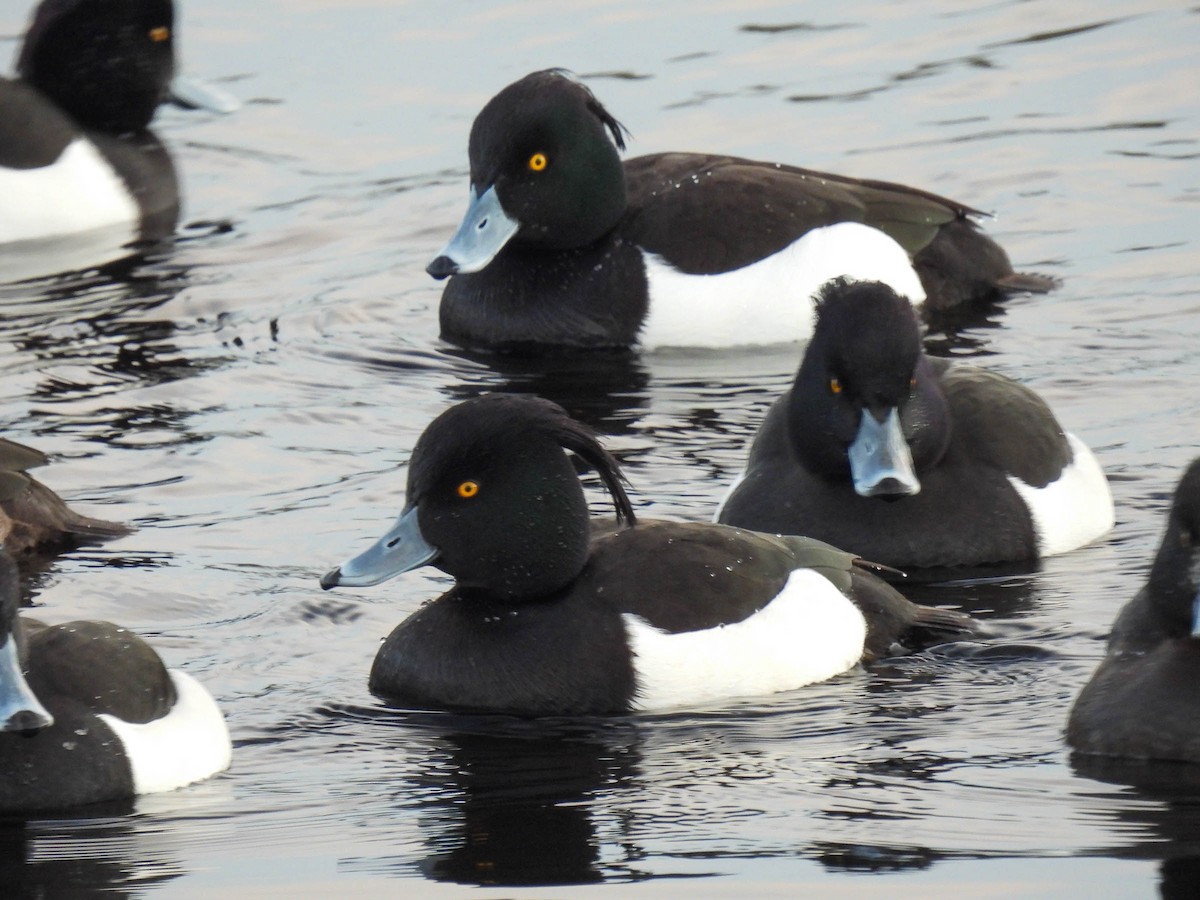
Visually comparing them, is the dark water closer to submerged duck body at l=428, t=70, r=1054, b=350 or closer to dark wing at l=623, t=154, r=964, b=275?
submerged duck body at l=428, t=70, r=1054, b=350

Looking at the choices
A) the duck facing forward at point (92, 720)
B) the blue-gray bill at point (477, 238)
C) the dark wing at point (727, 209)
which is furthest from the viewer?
the dark wing at point (727, 209)

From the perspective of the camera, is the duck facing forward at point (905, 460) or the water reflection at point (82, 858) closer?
the water reflection at point (82, 858)

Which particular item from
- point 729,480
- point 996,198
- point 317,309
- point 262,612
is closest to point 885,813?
point 262,612

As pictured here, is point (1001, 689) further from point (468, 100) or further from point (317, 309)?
point (468, 100)

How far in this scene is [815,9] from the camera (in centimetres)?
1695

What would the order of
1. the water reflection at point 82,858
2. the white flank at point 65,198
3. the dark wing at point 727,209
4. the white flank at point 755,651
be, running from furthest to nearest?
the white flank at point 65,198 → the dark wing at point 727,209 → the white flank at point 755,651 → the water reflection at point 82,858

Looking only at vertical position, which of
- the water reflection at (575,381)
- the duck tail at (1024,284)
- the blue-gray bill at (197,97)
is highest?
the blue-gray bill at (197,97)

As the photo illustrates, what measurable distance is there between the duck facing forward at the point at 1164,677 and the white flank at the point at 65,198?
8.08 m

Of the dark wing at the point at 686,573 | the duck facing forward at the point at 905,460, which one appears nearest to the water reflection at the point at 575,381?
the duck facing forward at the point at 905,460

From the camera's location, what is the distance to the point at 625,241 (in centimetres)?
1199

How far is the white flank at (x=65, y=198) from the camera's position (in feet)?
46.0

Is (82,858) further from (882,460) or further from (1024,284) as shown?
(1024,284)

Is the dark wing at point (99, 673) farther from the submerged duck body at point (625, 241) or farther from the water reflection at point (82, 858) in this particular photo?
the submerged duck body at point (625, 241)

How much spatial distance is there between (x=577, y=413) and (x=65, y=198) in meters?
4.40
